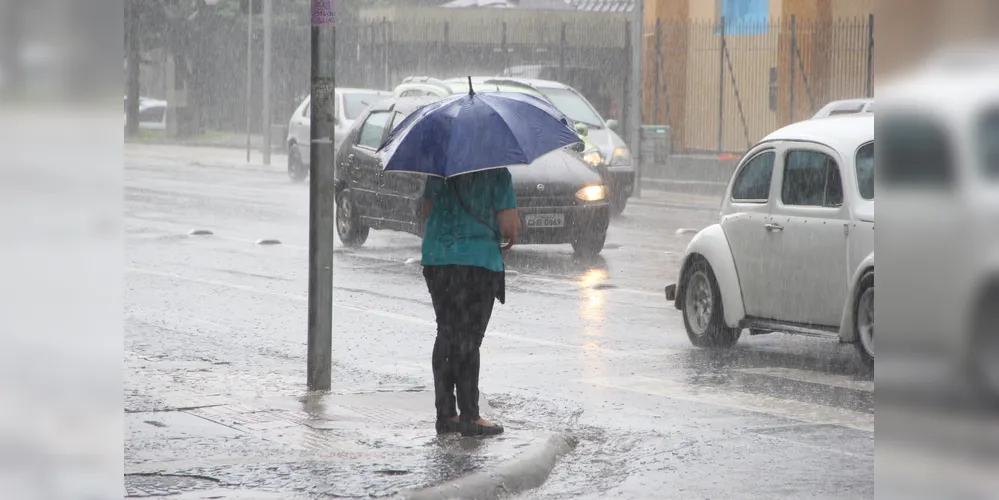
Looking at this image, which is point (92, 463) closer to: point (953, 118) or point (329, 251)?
point (953, 118)

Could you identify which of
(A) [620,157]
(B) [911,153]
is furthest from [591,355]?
(A) [620,157]

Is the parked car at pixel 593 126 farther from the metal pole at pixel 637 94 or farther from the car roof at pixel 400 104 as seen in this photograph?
the car roof at pixel 400 104

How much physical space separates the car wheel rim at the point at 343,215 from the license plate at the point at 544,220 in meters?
2.87

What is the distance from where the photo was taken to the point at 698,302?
1049 cm

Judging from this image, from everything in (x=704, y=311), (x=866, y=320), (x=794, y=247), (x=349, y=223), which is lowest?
(x=704, y=311)

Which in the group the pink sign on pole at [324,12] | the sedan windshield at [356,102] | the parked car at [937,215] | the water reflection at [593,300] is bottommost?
the water reflection at [593,300]

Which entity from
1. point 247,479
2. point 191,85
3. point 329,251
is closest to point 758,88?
point 329,251

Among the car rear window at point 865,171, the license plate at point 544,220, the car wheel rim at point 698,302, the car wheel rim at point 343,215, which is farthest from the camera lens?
the car wheel rim at point 343,215

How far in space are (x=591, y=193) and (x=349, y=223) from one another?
3.19 meters

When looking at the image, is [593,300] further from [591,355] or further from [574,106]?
[574,106]

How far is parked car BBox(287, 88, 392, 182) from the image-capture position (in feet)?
91.7

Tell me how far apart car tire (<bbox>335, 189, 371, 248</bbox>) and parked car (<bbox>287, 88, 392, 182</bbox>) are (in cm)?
896

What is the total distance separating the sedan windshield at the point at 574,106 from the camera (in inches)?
919

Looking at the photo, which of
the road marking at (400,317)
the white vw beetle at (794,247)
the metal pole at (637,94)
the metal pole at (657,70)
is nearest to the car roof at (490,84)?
the metal pole at (637,94)
